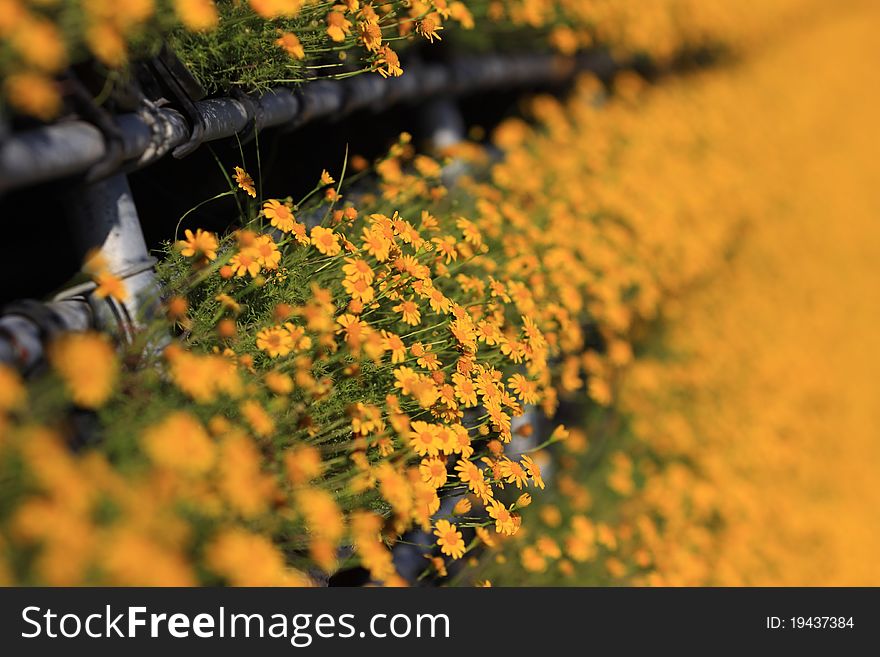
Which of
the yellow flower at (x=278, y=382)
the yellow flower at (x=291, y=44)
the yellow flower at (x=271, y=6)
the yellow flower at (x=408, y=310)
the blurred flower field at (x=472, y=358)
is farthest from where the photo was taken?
the yellow flower at (x=408, y=310)

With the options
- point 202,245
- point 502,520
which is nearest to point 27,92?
point 202,245

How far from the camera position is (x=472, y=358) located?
8.65ft

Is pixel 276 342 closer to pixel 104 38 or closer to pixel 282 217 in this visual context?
pixel 282 217

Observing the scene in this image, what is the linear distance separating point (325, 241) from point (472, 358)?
590 mm

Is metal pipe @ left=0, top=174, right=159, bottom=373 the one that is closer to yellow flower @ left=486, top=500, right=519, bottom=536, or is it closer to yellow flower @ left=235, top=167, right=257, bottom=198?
yellow flower @ left=235, top=167, right=257, bottom=198

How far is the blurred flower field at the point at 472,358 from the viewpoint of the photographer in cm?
164

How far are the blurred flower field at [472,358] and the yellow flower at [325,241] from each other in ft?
0.05

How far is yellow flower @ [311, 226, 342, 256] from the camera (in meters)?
2.48

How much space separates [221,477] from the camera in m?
1.67

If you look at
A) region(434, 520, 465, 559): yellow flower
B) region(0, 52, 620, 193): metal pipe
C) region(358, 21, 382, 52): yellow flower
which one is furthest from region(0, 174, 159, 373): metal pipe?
region(434, 520, 465, 559): yellow flower

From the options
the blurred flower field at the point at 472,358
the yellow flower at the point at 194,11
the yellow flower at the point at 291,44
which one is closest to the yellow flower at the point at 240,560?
the blurred flower field at the point at 472,358

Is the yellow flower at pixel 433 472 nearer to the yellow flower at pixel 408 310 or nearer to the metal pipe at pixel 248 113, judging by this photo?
the yellow flower at pixel 408 310
